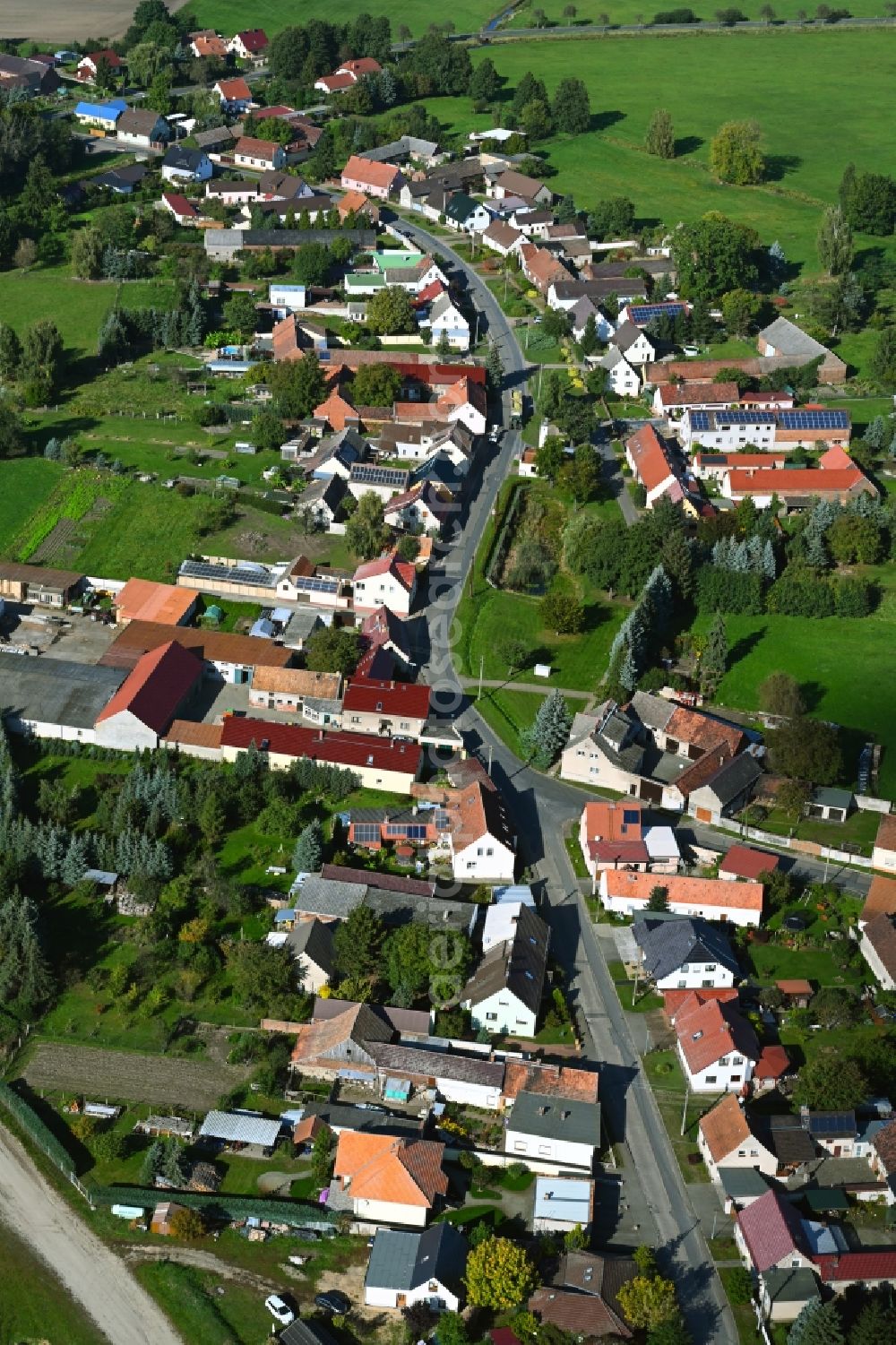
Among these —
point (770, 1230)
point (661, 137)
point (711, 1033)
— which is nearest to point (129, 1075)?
point (711, 1033)

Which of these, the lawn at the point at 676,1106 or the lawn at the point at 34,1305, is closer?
the lawn at the point at 34,1305

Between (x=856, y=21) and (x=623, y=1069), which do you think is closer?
(x=623, y=1069)

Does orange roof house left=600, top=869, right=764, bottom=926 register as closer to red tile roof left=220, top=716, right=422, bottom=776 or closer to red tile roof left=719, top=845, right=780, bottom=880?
red tile roof left=719, top=845, right=780, bottom=880

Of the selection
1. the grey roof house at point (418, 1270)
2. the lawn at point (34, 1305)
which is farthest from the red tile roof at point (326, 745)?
the lawn at point (34, 1305)

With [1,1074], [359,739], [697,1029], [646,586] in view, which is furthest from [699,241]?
[1,1074]

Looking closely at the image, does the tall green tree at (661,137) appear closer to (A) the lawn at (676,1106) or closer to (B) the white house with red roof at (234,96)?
(B) the white house with red roof at (234,96)

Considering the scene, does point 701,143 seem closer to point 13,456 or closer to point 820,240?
point 820,240

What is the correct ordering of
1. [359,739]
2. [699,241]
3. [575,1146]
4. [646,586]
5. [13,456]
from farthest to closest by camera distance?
[699,241] → [13,456] → [646,586] → [359,739] → [575,1146]
